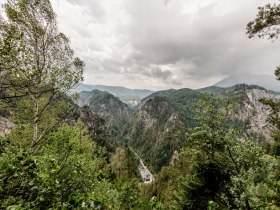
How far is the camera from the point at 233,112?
555 inches

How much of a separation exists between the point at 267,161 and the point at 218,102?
4.62 meters

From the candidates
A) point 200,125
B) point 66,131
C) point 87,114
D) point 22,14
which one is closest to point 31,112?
point 66,131

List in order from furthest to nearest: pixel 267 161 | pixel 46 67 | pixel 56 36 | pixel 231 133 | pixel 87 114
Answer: pixel 87 114
pixel 56 36
pixel 46 67
pixel 231 133
pixel 267 161

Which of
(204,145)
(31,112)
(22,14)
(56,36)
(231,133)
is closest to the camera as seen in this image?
(231,133)

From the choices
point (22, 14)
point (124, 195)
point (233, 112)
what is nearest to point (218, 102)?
point (233, 112)

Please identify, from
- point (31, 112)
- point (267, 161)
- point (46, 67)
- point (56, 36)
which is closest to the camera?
point (267, 161)

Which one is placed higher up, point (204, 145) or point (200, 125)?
point (200, 125)

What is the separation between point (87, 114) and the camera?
17250 cm

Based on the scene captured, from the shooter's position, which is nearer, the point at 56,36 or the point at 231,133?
the point at 231,133

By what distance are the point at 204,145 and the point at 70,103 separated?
548 inches

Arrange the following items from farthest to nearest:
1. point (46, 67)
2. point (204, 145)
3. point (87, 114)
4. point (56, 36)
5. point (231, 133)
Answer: point (87, 114) → point (56, 36) → point (46, 67) → point (204, 145) → point (231, 133)

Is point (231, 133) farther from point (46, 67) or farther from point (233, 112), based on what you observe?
point (46, 67)

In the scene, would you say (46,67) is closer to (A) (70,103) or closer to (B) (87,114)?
(A) (70,103)

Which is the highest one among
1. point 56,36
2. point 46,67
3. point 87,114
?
point 56,36
